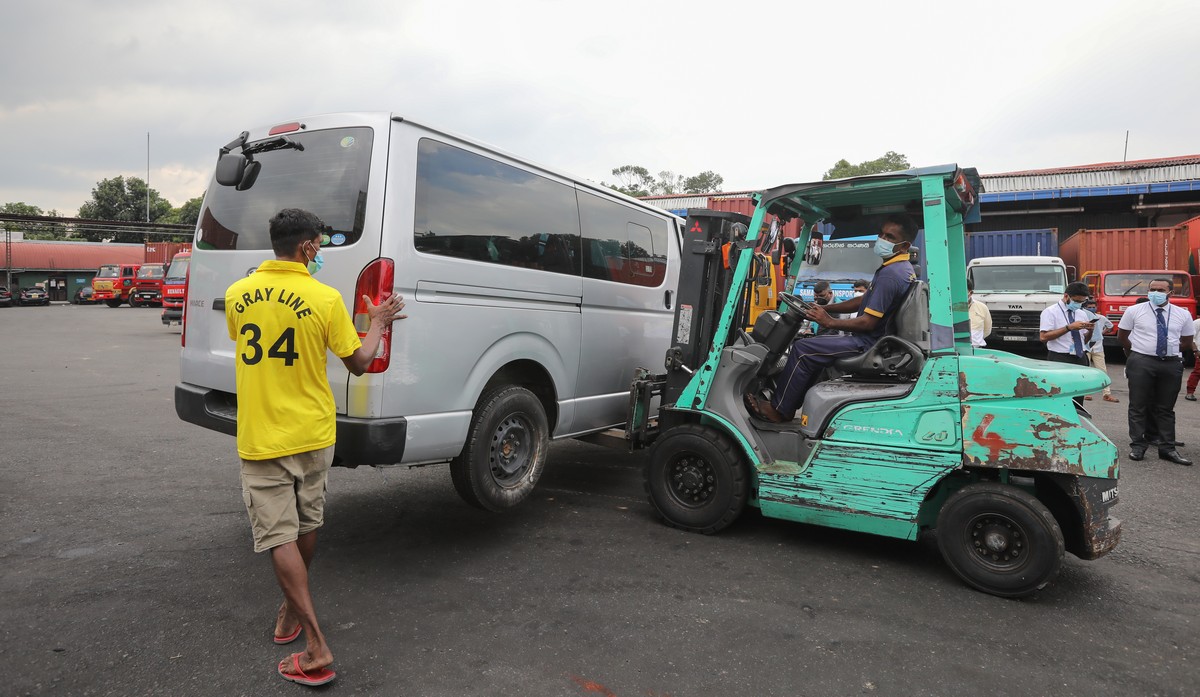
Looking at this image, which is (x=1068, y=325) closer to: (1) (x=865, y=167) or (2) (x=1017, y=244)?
(2) (x=1017, y=244)

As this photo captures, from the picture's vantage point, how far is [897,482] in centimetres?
385

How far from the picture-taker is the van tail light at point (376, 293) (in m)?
3.38

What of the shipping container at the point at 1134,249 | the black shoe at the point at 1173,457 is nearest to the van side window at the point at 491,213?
the black shoe at the point at 1173,457

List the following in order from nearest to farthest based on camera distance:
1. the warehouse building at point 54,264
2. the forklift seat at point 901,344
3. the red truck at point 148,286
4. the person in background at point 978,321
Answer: the forklift seat at point 901,344 < the person in background at point 978,321 < the red truck at point 148,286 < the warehouse building at point 54,264

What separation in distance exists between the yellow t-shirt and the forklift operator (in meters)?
2.79

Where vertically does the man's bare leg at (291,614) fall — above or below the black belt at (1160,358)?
below

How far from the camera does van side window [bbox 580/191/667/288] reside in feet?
16.4

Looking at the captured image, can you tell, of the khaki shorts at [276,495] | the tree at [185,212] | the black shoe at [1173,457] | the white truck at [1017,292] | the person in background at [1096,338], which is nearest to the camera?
the khaki shorts at [276,495]

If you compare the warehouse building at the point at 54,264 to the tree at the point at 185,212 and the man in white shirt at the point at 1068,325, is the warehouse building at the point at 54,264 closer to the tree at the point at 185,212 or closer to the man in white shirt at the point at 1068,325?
the tree at the point at 185,212

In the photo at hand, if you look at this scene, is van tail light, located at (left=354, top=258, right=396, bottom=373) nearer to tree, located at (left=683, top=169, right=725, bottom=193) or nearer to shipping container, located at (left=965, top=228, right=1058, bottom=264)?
shipping container, located at (left=965, top=228, right=1058, bottom=264)

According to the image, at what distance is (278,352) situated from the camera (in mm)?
2783

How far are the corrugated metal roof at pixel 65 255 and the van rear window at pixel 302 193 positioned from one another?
48.5 metres

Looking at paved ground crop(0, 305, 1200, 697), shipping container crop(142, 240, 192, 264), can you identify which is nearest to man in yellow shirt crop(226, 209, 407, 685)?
paved ground crop(0, 305, 1200, 697)

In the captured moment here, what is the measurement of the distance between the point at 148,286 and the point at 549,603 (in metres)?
33.6
